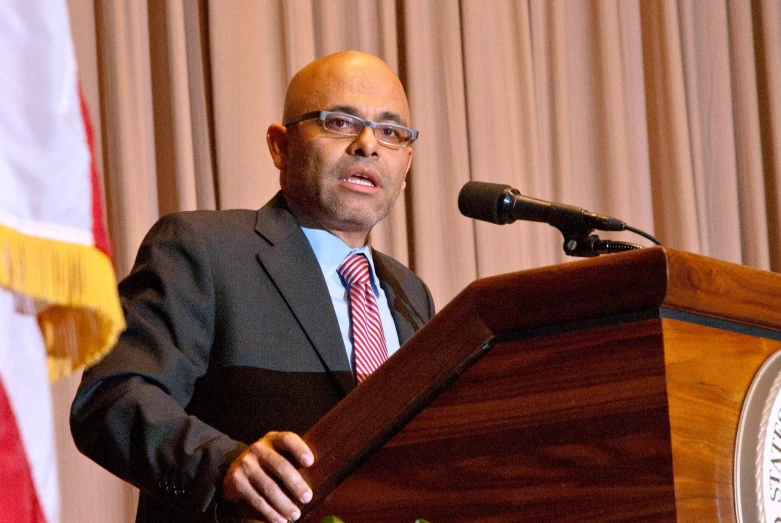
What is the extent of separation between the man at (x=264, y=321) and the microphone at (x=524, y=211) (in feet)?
1.39

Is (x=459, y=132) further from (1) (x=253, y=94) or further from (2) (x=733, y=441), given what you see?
(2) (x=733, y=441)

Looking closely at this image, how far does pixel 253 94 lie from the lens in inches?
124

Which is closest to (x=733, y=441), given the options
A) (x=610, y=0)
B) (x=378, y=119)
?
(x=378, y=119)

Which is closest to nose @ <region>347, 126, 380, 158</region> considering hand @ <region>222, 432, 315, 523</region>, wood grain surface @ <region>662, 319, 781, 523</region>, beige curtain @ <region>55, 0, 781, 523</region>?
beige curtain @ <region>55, 0, 781, 523</region>

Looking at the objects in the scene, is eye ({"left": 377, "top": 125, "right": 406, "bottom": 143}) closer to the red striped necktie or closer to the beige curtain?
the red striped necktie

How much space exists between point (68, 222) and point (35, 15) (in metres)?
0.19

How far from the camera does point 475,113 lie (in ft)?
11.9

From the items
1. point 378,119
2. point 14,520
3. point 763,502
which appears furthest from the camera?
point 378,119

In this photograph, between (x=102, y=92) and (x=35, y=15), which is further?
(x=102, y=92)

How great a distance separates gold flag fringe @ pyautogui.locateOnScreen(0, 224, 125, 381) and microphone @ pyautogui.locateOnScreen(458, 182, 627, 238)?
2.94 feet

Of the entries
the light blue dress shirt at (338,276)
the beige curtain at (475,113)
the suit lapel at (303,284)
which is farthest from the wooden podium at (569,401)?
the beige curtain at (475,113)

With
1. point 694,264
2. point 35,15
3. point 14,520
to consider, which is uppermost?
point 35,15

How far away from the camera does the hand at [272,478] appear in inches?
52.7

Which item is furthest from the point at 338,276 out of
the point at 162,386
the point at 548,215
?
the point at 548,215
